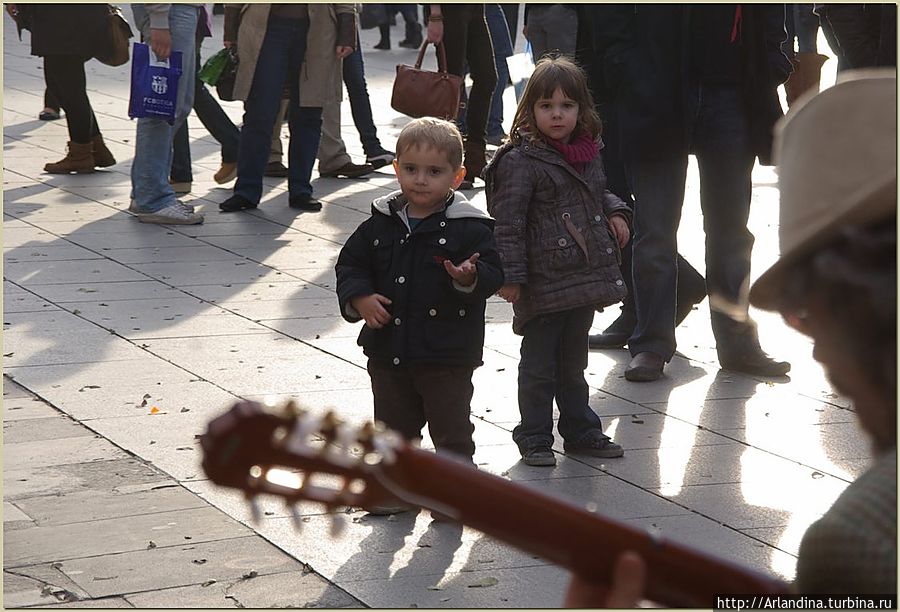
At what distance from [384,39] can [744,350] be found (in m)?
15.5

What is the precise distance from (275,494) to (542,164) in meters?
4.20

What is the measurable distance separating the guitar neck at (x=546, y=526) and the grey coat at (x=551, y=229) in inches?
156

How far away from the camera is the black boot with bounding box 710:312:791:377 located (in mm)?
6934

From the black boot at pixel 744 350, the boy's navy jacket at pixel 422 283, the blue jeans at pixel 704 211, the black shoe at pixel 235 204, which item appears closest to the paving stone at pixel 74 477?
the boy's navy jacket at pixel 422 283

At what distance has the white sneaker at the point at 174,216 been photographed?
10203 millimetres

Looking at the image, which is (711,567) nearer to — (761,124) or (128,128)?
(761,124)

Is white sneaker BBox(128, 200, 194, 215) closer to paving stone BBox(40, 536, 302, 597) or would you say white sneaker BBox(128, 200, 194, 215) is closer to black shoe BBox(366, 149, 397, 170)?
black shoe BBox(366, 149, 397, 170)

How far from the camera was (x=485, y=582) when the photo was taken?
447 cm

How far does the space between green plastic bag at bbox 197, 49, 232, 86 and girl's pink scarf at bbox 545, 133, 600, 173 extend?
528 centimetres

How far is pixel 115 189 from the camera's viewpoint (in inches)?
453

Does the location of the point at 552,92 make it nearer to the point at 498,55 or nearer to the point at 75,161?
the point at 75,161

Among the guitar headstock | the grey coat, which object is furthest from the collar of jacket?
the guitar headstock

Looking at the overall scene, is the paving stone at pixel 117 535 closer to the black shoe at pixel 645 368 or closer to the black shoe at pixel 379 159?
the black shoe at pixel 645 368

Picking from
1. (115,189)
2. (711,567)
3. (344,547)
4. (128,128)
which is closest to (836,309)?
(711,567)
